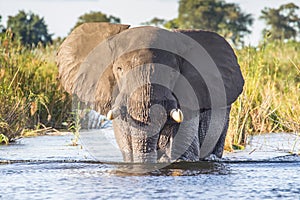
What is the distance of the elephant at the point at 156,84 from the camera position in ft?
21.9

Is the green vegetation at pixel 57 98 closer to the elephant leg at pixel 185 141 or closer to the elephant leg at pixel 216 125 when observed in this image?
the elephant leg at pixel 216 125

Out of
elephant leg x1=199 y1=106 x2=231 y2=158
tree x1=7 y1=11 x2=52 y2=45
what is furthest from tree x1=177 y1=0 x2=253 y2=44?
elephant leg x1=199 y1=106 x2=231 y2=158

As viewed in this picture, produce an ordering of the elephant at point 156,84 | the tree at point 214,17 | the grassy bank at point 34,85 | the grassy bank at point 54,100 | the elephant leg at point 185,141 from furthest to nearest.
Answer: the tree at point 214,17 < the grassy bank at point 34,85 < the grassy bank at point 54,100 < the elephant leg at point 185,141 < the elephant at point 156,84

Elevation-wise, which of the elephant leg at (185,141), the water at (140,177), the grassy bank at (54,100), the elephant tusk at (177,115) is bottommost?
the water at (140,177)

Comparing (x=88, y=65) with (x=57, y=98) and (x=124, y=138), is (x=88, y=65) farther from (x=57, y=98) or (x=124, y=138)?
(x=57, y=98)

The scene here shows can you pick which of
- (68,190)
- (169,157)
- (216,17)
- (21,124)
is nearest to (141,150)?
(169,157)

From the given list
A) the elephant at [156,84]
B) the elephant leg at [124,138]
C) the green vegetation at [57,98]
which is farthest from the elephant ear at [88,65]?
the green vegetation at [57,98]

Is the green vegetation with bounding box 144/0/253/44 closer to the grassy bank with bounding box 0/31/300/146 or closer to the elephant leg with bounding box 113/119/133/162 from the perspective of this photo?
the grassy bank with bounding box 0/31/300/146

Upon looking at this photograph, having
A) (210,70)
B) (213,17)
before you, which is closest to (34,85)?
(210,70)

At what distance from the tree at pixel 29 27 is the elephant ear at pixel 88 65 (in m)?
31.8

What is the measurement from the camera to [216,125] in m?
8.45

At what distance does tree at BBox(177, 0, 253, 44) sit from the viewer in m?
47.6

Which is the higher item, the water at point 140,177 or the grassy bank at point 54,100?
the grassy bank at point 54,100

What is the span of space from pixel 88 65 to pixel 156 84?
1.34 m
